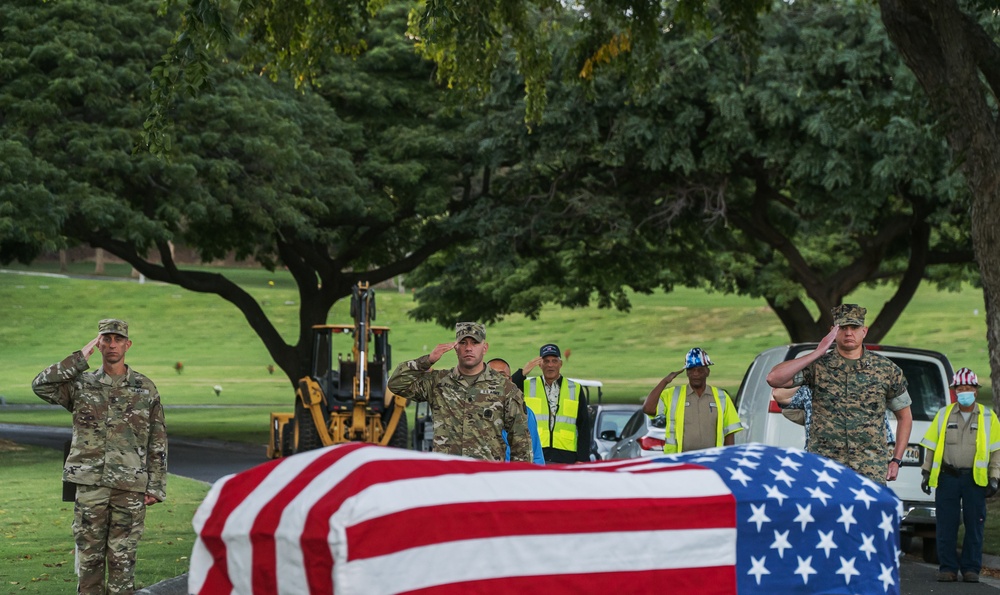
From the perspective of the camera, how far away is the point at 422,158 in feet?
101

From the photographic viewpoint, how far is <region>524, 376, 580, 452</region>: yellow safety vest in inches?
447

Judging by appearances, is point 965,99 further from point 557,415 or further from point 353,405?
point 353,405

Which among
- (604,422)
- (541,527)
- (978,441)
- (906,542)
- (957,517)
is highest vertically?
(541,527)

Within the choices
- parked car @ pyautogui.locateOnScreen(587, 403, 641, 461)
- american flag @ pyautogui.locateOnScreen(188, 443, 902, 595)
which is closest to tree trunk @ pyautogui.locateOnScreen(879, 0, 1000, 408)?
parked car @ pyautogui.locateOnScreen(587, 403, 641, 461)

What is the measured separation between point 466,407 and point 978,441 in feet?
16.9

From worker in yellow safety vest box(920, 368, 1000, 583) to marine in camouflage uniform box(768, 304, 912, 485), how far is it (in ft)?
9.39

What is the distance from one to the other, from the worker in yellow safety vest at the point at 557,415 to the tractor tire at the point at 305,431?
12073mm

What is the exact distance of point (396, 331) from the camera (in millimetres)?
87500

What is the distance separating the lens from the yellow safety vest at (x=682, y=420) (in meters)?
11.2

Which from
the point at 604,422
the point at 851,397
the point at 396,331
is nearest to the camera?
the point at 851,397

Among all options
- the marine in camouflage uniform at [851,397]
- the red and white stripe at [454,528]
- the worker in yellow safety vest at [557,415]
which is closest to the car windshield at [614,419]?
the worker in yellow safety vest at [557,415]

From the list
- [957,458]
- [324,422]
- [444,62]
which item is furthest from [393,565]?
[324,422]

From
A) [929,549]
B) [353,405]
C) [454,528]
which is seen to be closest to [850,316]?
[454,528]

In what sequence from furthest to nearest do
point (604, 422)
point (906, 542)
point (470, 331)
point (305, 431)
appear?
1. point (305, 431)
2. point (604, 422)
3. point (906, 542)
4. point (470, 331)
